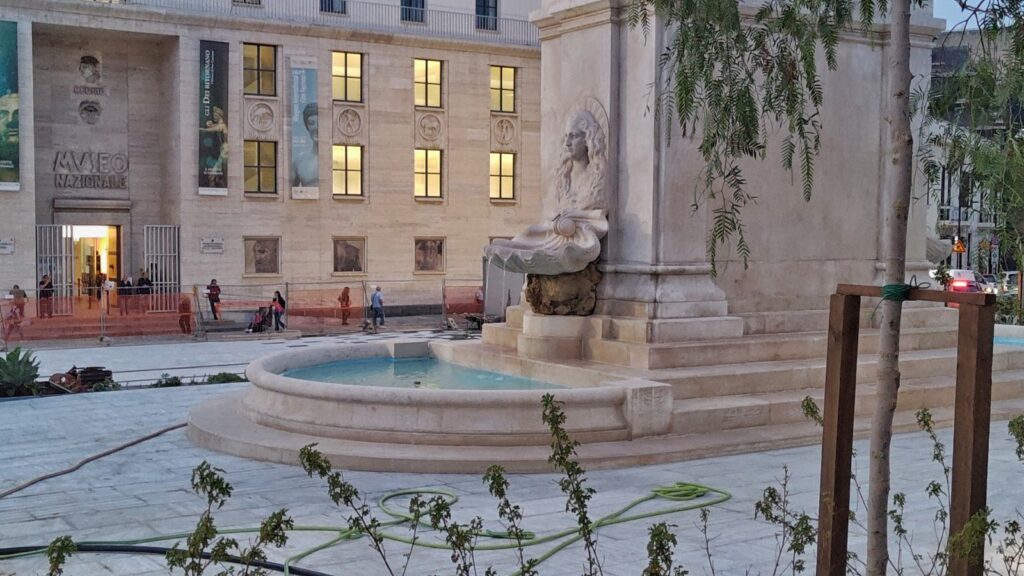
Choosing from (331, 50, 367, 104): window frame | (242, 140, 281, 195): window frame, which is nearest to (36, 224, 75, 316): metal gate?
(242, 140, 281, 195): window frame

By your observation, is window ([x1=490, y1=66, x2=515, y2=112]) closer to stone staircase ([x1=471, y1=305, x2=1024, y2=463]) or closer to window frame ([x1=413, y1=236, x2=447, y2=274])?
window frame ([x1=413, y1=236, x2=447, y2=274])

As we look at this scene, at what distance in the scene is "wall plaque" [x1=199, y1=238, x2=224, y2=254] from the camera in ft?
115

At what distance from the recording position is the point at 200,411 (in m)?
12.9

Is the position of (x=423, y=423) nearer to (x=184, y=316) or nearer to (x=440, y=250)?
(x=184, y=316)

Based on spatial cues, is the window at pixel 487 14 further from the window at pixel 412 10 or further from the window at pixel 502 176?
the window at pixel 502 176

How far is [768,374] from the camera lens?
12.3 m

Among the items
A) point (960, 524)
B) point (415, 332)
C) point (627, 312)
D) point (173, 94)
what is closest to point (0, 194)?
point (173, 94)

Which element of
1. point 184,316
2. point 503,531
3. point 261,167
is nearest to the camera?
point 503,531

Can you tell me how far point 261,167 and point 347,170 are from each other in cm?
284

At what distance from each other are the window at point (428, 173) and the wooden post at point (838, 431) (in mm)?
33864

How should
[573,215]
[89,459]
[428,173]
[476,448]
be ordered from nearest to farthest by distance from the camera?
1. [476,448]
2. [89,459]
3. [573,215]
4. [428,173]

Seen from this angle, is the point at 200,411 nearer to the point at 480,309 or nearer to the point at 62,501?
the point at 62,501

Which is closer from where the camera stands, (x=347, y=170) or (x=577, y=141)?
(x=577, y=141)

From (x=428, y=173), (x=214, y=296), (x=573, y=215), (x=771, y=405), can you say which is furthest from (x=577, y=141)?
(x=428, y=173)
